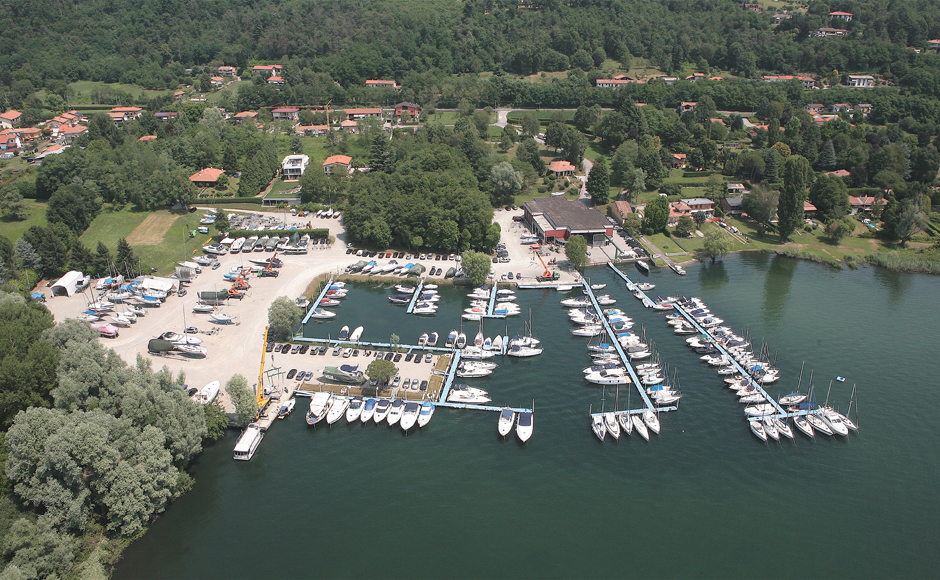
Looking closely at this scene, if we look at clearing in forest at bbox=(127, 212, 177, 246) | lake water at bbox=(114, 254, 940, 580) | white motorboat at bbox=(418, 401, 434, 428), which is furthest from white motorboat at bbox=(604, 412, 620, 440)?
clearing in forest at bbox=(127, 212, 177, 246)

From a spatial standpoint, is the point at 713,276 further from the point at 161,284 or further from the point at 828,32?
the point at 828,32

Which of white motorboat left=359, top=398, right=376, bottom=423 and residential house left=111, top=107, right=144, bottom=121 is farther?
residential house left=111, top=107, right=144, bottom=121

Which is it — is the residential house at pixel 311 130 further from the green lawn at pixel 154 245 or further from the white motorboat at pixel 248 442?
the white motorboat at pixel 248 442

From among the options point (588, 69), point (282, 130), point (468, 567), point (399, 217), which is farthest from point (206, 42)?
point (468, 567)

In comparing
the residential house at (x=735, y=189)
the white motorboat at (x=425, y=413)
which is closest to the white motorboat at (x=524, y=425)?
the white motorboat at (x=425, y=413)

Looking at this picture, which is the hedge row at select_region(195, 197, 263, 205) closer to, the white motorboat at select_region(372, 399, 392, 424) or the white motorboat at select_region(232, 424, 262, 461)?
the white motorboat at select_region(232, 424, 262, 461)

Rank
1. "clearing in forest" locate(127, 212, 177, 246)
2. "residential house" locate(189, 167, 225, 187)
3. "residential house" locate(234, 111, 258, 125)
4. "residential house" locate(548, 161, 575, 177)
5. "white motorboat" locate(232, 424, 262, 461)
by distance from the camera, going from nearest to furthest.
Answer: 1. "white motorboat" locate(232, 424, 262, 461)
2. "clearing in forest" locate(127, 212, 177, 246)
3. "residential house" locate(189, 167, 225, 187)
4. "residential house" locate(548, 161, 575, 177)
5. "residential house" locate(234, 111, 258, 125)

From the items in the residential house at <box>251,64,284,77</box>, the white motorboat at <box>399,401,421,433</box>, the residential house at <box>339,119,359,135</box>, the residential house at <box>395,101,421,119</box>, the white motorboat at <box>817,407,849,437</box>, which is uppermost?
the residential house at <box>251,64,284,77</box>
